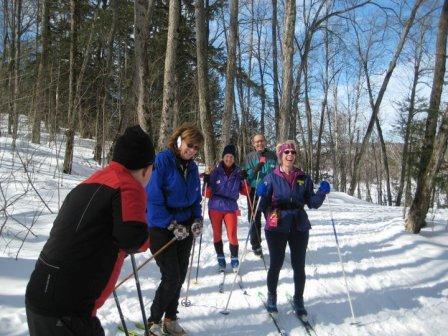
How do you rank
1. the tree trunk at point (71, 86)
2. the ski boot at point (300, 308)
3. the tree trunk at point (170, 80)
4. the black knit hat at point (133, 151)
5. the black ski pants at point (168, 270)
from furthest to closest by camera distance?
the tree trunk at point (71, 86), the tree trunk at point (170, 80), the ski boot at point (300, 308), the black ski pants at point (168, 270), the black knit hat at point (133, 151)

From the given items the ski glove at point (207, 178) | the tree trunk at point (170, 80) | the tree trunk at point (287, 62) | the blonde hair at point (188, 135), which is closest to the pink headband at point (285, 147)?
the blonde hair at point (188, 135)

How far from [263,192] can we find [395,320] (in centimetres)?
227

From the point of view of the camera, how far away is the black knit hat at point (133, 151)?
232cm

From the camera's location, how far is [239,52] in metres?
24.5

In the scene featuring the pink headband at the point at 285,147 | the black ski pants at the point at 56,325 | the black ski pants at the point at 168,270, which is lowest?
the black ski pants at the point at 168,270

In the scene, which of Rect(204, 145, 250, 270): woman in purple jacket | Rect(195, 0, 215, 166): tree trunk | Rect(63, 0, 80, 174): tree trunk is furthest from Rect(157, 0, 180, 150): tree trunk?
Rect(63, 0, 80, 174): tree trunk

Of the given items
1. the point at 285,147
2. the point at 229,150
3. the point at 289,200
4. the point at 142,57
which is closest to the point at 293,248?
the point at 289,200

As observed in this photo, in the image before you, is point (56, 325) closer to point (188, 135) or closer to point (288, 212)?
point (188, 135)

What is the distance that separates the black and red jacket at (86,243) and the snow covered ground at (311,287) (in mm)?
1938

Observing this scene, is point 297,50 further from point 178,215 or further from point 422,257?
point 178,215

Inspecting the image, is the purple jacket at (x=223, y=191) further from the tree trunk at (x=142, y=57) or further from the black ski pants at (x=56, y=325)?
the black ski pants at (x=56, y=325)

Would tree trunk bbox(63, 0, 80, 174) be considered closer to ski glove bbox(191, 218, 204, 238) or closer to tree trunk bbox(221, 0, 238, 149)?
tree trunk bbox(221, 0, 238, 149)

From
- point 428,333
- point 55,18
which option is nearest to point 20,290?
point 428,333

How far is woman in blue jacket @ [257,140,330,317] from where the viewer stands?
460cm
